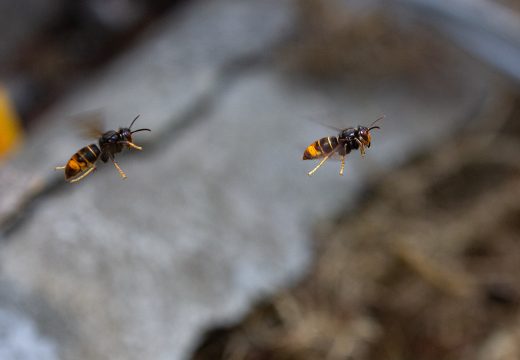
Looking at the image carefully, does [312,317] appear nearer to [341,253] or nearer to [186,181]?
[341,253]

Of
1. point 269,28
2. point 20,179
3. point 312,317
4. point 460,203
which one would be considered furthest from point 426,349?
point 269,28

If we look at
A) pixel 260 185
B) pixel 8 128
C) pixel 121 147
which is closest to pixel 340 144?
pixel 121 147

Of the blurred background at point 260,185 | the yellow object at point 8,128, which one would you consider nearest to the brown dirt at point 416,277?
the blurred background at point 260,185

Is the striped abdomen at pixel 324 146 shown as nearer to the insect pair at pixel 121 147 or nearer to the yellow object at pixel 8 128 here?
the insect pair at pixel 121 147

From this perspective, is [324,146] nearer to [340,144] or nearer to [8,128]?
[340,144]

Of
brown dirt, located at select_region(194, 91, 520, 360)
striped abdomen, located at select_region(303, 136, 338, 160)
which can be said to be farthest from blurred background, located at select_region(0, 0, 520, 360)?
striped abdomen, located at select_region(303, 136, 338, 160)

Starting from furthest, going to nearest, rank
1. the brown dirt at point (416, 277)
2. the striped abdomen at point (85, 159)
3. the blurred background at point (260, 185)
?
the brown dirt at point (416, 277) → the blurred background at point (260, 185) → the striped abdomen at point (85, 159)

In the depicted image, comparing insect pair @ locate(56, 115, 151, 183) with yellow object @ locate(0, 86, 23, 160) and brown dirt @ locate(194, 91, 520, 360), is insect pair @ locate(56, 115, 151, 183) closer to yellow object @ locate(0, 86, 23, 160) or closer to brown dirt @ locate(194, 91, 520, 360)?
brown dirt @ locate(194, 91, 520, 360)
